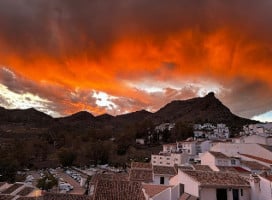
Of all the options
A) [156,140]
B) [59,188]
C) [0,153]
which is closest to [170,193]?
[59,188]

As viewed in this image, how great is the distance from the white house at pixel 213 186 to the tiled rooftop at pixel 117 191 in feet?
12.0

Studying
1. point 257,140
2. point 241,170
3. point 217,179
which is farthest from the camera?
point 257,140

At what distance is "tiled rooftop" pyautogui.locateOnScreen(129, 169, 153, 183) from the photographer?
32.2m

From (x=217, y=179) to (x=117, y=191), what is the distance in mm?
7683

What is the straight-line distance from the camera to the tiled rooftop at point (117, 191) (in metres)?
21.6

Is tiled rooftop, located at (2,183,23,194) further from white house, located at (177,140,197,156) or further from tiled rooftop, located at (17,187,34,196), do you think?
white house, located at (177,140,197,156)

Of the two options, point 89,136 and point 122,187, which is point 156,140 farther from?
point 122,187

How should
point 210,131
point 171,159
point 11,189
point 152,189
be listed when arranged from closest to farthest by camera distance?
point 152,189
point 11,189
point 171,159
point 210,131

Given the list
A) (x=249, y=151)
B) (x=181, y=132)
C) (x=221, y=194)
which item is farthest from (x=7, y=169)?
(x=181, y=132)

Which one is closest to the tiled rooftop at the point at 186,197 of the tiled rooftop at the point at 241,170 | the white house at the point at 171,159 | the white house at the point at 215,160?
the tiled rooftop at the point at 241,170

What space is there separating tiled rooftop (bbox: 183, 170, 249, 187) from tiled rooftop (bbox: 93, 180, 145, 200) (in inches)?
165

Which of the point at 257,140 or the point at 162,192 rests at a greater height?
the point at 257,140

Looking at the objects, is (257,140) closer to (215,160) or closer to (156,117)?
(215,160)

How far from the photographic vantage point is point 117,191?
22391 millimetres
